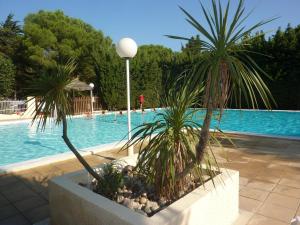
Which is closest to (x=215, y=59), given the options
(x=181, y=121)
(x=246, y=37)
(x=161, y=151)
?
(x=246, y=37)

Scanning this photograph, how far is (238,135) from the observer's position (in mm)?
8562

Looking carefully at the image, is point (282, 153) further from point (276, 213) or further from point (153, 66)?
point (153, 66)

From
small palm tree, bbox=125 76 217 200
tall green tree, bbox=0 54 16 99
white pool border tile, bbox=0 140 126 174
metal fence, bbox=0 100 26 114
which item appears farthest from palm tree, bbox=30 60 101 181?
tall green tree, bbox=0 54 16 99

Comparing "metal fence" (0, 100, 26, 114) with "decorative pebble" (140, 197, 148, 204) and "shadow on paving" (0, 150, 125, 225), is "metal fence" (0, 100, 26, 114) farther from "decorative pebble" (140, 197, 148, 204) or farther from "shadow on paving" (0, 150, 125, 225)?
"decorative pebble" (140, 197, 148, 204)

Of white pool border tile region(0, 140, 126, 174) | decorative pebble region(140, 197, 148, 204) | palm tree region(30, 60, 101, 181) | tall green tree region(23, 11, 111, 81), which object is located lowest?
white pool border tile region(0, 140, 126, 174)

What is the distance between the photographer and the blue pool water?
9.58m

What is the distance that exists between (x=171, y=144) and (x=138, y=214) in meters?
0.81

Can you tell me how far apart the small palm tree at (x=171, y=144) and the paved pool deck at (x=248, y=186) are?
41 cm

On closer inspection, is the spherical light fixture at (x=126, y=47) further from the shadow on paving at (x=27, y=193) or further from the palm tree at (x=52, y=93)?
the palm tree at (x=52, y=93)

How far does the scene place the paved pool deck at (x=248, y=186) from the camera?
332 centimetres

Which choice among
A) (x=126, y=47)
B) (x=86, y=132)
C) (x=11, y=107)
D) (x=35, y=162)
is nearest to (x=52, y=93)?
(x=126, y=47)

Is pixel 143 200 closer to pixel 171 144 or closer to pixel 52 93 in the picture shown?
pixel 171 144

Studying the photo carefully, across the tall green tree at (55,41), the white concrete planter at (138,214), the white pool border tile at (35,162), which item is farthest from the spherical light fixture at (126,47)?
the tall green tree at (55,41)

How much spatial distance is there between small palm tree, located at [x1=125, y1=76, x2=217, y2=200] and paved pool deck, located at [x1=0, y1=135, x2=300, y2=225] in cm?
41
